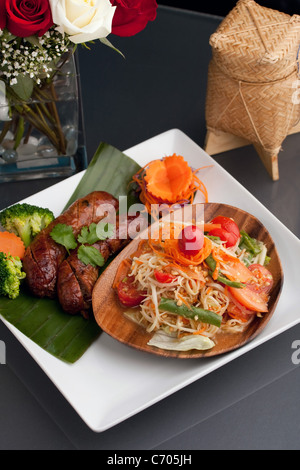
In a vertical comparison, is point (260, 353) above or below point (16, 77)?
below

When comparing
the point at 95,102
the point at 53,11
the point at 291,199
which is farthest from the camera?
the point at 95,102

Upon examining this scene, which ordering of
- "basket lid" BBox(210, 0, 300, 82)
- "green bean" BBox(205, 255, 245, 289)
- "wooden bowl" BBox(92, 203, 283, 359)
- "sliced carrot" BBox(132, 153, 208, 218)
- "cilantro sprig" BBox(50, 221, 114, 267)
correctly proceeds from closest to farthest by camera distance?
1. "wooden bowl" BBox(92, 203, 283, 359)
2. "green bean" BBox(205, 255, 245, 289)
3. "cilantro sprig" BBox(50, 221, 114, 267)
4. "basket lid" BBox(210, 0, 300, 82)
5. "sliced carrot" BBox(132, 153, 208, 218)

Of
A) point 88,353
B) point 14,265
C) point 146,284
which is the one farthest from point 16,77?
point 88,353

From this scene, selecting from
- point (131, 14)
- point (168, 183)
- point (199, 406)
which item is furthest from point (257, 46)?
point (199, 406)

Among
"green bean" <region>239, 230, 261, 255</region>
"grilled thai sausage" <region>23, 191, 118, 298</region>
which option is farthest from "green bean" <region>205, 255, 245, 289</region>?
"grilled thai sausage" <region>23, 191, 118, 298</region>

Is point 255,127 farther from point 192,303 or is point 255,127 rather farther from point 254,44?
point 192,303

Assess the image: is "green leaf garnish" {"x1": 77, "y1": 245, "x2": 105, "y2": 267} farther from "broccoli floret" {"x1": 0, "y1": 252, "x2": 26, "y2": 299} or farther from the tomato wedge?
the tomato wedge
